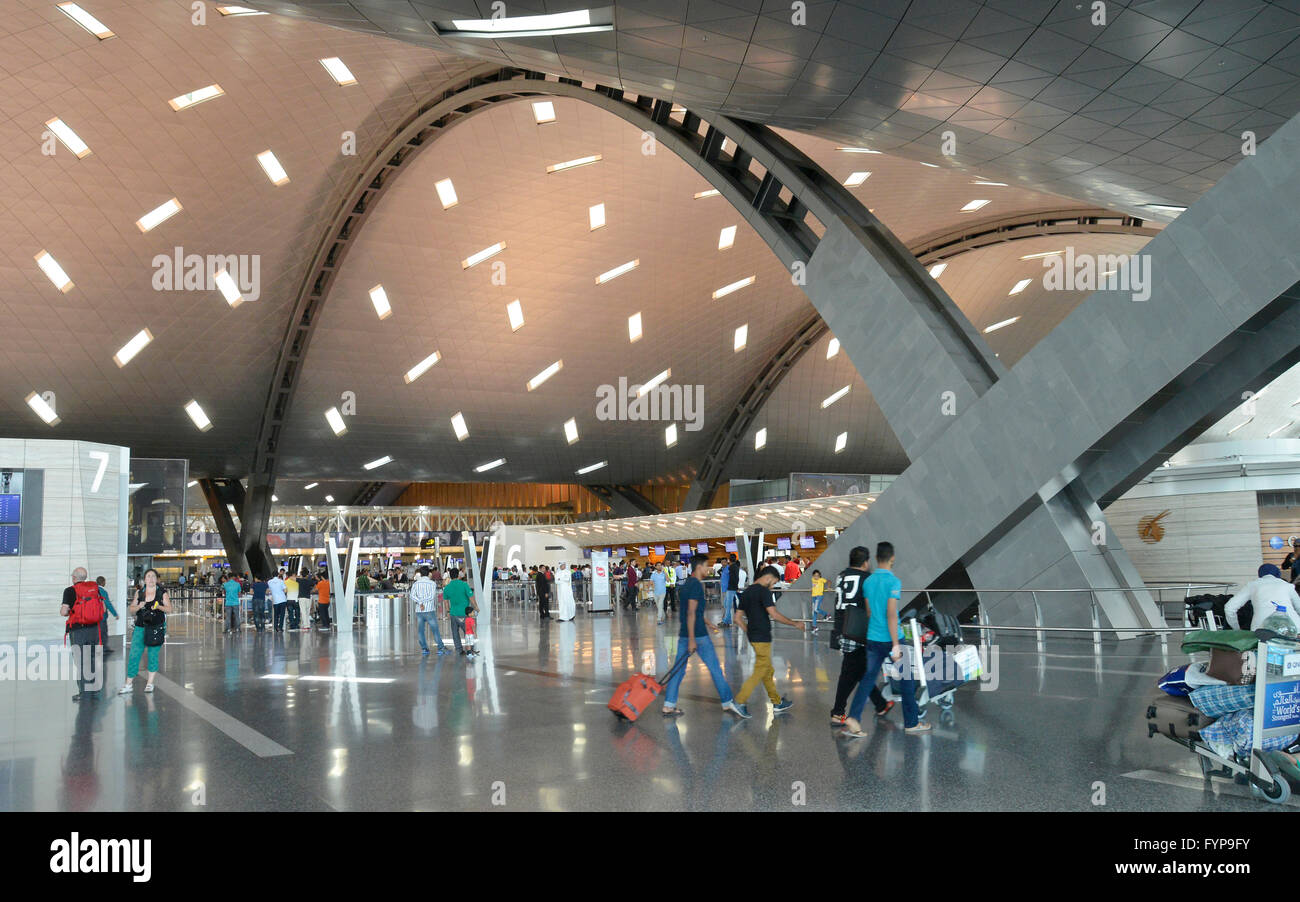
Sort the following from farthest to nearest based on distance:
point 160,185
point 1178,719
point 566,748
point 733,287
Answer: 1. point 733,287
2. point 160,185
3. point 566,748
4. point 1178,719

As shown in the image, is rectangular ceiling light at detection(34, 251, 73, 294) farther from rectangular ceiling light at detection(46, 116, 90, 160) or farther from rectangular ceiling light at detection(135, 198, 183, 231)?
rectangular ceiling light at detection(46, 116, 90, 160)

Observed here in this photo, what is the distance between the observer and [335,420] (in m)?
43.5

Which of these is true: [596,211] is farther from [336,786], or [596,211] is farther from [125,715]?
[336,786]

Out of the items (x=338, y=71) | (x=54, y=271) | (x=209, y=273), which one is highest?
(x=338, y=71)

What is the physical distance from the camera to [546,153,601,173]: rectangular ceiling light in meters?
30.5

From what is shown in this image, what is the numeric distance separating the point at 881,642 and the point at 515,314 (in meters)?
33.0

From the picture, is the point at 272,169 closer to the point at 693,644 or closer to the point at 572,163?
the point at 572,163

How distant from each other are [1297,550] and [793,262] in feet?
30.9

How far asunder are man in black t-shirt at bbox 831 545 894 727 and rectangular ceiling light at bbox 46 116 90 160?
87.7ft

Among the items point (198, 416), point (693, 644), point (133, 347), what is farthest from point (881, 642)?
point (198, 416)

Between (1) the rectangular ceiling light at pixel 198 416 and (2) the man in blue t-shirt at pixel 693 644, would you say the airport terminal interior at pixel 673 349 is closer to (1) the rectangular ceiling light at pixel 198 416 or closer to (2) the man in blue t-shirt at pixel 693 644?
(2) the man in blue t-shirt at pixel 693 644

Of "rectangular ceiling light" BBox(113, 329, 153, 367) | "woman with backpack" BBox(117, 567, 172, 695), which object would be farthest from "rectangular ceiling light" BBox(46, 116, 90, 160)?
"woman with backpack" BBox(117, 567, 172, 695)

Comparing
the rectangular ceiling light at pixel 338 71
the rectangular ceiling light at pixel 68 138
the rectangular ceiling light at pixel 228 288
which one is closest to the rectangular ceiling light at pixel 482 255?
the rectangular ceiling light at pixel 228 288
